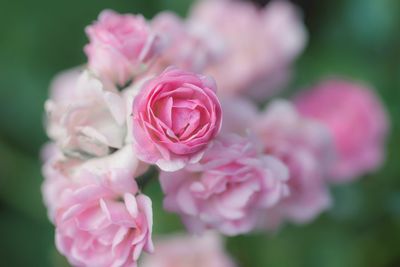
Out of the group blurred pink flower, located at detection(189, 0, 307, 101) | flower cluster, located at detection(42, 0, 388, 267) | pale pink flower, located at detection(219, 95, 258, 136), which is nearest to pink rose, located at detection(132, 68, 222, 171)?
flower cluster, located at detection(42, 0, 388, 267)

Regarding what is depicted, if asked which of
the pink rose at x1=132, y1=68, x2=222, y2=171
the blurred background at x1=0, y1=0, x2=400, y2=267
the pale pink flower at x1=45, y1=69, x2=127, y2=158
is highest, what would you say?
the pink rose at x1=132, y1=68, x2=222, y2=171

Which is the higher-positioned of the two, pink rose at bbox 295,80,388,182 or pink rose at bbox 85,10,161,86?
pink rose at bbox 85,10,161,86

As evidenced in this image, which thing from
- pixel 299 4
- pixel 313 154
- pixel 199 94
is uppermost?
pixel 199 94

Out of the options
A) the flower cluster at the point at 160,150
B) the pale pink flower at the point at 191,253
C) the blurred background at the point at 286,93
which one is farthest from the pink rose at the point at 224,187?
the blurred background at the point at 286,93

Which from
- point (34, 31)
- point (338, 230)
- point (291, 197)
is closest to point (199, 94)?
point (291, 197)

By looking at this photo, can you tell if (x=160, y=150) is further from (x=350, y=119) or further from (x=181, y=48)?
(x=350, y=119)

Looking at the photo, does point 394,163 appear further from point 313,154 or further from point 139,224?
point 139,224

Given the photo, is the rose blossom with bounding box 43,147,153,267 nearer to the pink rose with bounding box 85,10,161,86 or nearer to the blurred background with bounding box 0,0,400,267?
the pink rose with bounding box 85,10,161,86

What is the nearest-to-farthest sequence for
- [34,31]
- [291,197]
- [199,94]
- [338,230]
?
[199,94]
[291,197]
[338,230]
[34,31]
